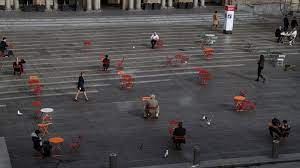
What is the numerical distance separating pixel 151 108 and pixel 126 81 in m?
5.92

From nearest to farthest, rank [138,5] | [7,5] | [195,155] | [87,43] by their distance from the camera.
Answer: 1. [195,155]
2. [87,43]
3. [7,5]
4. [138,5]

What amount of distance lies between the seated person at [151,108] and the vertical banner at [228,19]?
2066 centimetres

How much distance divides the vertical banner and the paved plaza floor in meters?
0.72

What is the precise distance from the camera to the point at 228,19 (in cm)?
4453

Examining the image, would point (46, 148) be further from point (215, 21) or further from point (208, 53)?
point (215, 21)

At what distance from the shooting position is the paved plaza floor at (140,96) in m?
22.3

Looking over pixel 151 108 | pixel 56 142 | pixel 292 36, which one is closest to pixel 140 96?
pixel 151 108

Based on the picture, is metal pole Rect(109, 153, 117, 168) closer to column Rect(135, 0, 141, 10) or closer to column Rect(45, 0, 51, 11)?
column Rect(45, 0, 51, 11)

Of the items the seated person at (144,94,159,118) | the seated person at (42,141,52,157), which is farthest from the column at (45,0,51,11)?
the seated person at (42,141,52,157)

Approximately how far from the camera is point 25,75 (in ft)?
105

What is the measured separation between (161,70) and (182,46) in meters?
6.81

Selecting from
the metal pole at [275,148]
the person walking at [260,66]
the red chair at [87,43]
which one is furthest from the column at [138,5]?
the metal pole at [275,148]

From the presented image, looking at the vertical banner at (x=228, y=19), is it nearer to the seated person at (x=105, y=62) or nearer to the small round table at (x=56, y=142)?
the seated person at (x=105, y=62)

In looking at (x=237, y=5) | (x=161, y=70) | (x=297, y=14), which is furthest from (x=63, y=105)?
(x=297, y=14)
